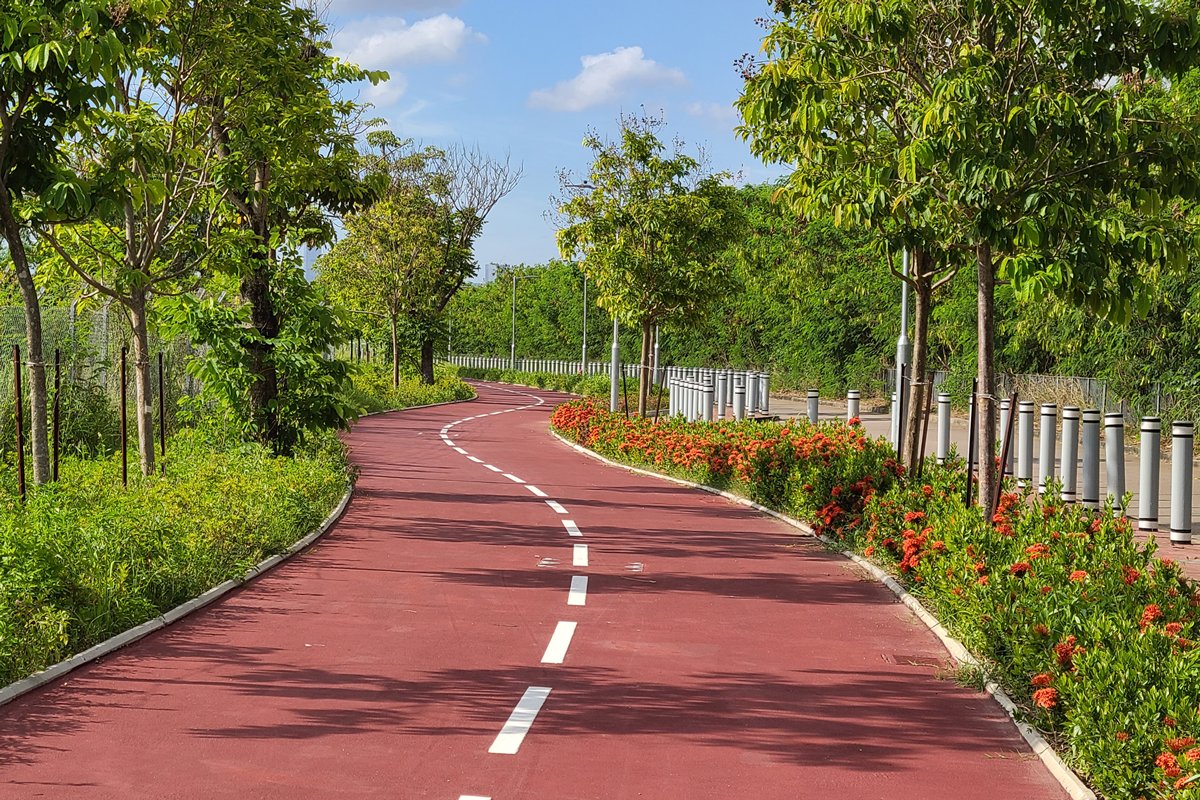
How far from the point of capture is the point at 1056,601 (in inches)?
298

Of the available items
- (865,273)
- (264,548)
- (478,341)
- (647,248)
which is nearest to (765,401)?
(647,248)

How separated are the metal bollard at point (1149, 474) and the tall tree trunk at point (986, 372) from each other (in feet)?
9.32

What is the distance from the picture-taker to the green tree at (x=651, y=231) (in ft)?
92.2

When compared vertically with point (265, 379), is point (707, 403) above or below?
below

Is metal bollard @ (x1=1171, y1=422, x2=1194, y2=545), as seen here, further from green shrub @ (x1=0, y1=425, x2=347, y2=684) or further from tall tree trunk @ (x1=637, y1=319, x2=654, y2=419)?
tall tree trunk @ (x1=637, y1=319, x2=654, y2=419)

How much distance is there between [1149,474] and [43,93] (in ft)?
37.1

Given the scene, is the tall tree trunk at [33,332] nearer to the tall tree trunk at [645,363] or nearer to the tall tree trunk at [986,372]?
the tall tree trunk at [986,372]

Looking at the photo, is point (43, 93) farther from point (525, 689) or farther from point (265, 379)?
point (265, 379)

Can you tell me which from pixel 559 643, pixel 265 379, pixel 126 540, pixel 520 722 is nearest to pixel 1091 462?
pixel 559 643

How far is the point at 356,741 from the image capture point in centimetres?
634

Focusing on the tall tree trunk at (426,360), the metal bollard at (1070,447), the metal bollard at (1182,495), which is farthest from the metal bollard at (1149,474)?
the tall tree trunk at (426,360)

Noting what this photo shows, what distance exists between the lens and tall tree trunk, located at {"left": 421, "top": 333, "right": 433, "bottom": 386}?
182 ft

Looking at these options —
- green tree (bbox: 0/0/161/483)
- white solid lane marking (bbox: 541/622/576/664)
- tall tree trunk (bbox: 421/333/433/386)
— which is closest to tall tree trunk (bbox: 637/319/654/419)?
green tree (bbox: 0/0/161/483)

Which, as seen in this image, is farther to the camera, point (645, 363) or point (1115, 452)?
point (645, 363)
